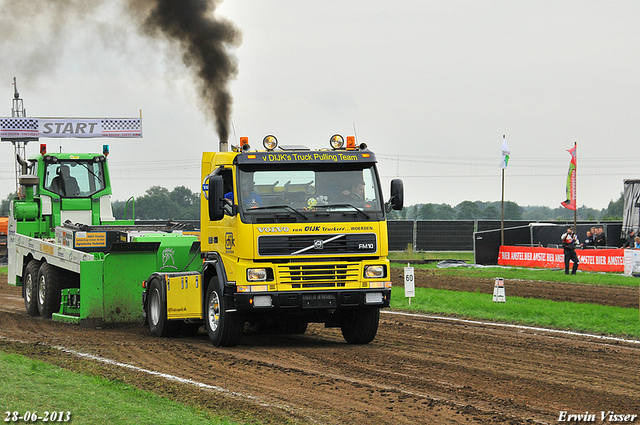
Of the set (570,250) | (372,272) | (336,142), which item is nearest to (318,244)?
(372,272)

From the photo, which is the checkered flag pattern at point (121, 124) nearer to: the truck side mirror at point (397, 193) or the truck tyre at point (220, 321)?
the truck tyre at point (220, 321)

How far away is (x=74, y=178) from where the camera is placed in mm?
18438

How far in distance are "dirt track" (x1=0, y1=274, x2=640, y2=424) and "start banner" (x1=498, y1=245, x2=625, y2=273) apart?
652 inches

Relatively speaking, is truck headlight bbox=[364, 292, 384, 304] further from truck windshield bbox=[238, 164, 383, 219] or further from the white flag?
the white flag

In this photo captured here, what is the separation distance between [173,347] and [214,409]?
461 cm

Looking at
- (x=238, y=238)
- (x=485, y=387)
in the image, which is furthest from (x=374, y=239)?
(x=485, y=387)

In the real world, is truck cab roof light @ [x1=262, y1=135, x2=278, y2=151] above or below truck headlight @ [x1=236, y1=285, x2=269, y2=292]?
above

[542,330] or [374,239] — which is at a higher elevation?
[374,239]

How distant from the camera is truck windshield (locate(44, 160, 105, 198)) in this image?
18156 millimetres

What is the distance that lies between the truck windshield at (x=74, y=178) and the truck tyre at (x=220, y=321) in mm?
7185

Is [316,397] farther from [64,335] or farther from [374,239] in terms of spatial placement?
[64,335]

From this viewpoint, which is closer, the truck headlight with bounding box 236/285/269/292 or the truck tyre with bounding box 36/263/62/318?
the truck headlight with bounding box 236/285/269/292

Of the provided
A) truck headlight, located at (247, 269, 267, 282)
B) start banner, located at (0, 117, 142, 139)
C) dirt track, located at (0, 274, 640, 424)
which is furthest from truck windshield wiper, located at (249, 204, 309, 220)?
start banner, located at (0, 117, 142, 139)

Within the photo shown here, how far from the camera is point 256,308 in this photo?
11359 millimetres
